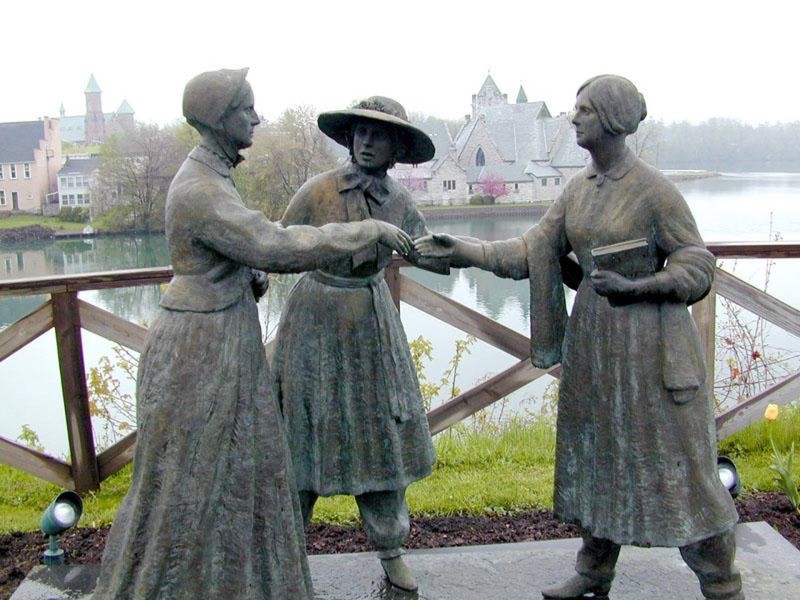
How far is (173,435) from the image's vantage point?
2.62 meters

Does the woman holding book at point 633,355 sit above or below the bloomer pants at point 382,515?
above

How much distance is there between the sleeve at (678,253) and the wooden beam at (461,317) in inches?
91.6

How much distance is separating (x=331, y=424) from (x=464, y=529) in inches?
70.1

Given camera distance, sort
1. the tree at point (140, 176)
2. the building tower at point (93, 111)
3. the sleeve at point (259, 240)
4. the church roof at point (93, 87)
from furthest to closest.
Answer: the church roof at point (93, 87), the building tower at point (93, 111), the tree at point (140, 176), the sleeve at point (259, 240)

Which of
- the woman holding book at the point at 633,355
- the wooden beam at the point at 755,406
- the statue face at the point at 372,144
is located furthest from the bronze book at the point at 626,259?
the wooden beam at the point at 755,406

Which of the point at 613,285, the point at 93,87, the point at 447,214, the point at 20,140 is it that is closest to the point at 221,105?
the point at 613,285

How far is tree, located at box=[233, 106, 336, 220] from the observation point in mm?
6109

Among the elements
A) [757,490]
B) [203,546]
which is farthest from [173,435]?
[757,490]

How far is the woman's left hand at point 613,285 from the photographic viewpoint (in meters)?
2.84

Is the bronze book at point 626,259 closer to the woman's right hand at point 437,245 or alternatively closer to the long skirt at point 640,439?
the long skirt at point 640,439

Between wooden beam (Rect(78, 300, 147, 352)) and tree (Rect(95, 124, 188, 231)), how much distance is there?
2.19m

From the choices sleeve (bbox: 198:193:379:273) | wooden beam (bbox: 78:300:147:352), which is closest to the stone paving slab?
wooden beam (bbox: 78:300:147:352)

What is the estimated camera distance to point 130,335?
488 centimetres

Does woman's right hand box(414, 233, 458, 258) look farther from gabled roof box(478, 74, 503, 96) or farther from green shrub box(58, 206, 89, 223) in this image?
gabled roof box(478, 74, 503, 96)
